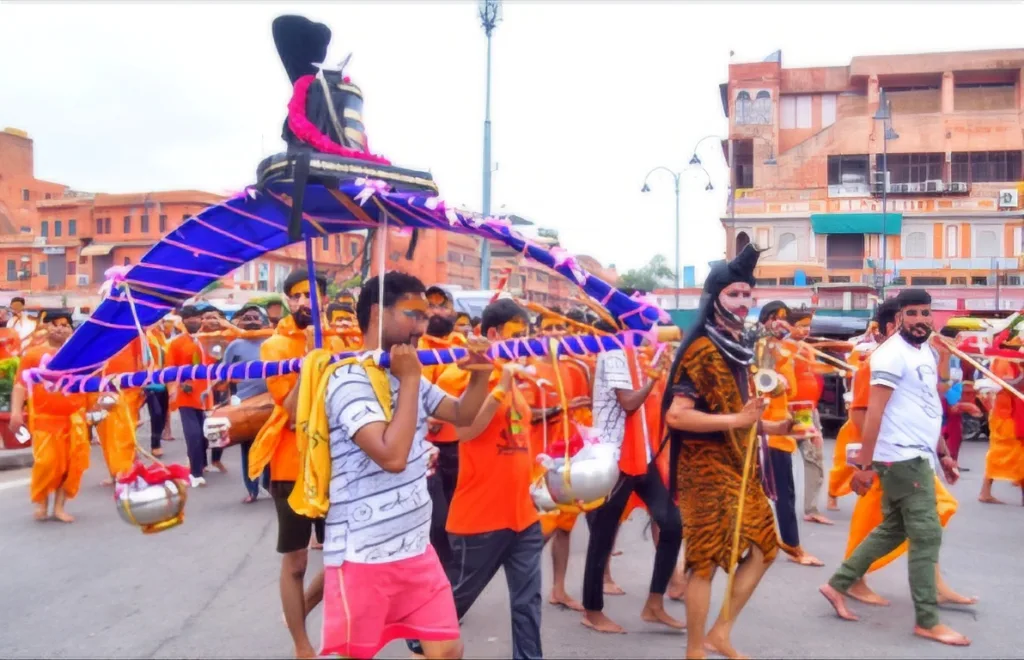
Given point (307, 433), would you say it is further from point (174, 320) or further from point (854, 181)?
point (854, 181)

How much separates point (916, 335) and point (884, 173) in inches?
1655

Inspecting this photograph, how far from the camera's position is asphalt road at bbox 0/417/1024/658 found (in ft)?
16.0

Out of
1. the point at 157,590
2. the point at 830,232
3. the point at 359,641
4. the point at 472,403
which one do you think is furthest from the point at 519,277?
the point at 830,232

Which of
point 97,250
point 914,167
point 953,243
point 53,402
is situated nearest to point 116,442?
point 53,402

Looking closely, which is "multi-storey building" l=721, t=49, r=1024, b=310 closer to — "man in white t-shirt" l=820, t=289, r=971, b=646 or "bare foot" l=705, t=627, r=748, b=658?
"man in white t-shirt" l=820, t=289, r=971, b=646

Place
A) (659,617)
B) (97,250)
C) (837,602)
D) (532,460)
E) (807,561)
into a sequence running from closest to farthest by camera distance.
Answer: (532,460) < (659,617) < (837,602) < (807,561) < (97,250)

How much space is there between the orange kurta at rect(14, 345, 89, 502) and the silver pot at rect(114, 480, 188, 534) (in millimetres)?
4790

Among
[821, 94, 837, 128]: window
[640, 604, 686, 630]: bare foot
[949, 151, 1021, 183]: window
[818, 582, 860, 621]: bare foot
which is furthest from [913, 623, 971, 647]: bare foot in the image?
[821, 94, 837, 128]: window

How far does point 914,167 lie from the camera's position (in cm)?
5072

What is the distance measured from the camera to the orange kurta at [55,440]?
7883 millimetres

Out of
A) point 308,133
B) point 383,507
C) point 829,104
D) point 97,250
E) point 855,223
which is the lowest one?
point 383,507

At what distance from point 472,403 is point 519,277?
0.74 metres

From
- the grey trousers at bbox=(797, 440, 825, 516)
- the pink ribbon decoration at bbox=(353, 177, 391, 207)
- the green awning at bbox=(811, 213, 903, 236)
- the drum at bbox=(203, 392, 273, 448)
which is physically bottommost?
the grey trousers at bbox=(797, 440, 825, 516)

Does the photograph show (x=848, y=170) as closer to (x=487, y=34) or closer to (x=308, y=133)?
(x=487, y=34)
